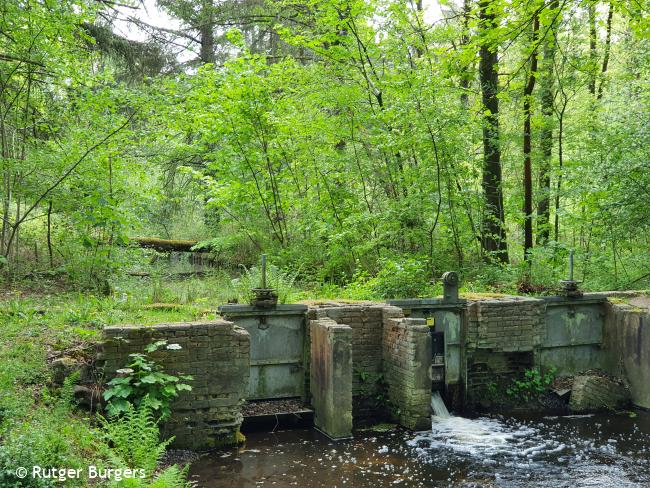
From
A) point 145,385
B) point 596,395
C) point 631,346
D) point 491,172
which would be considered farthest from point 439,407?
point 491,172

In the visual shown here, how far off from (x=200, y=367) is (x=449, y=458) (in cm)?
338

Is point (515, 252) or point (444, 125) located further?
point (515, 252)

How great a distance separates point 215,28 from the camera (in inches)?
692

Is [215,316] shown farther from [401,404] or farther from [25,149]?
[25,149]

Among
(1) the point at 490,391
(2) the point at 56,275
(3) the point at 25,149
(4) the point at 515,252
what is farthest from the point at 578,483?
(3) the point at 25,149

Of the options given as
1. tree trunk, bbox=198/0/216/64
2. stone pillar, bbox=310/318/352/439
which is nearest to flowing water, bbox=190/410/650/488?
stone pillar, bbox=310/318/352/439

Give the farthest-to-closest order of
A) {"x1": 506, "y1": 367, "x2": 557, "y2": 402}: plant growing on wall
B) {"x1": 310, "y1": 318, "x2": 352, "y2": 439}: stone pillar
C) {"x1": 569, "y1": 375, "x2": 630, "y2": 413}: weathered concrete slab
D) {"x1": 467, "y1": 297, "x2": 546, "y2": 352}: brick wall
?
{"x1": 506, "y1": 367, "x2": 557, "y2": 402}: plant growing on wall < {"x1": 467, "y1": 297, "x2": 546, "y2": 352}: brick wall < {"x1": 569, "y1": 375, "x2": 630, "y2": 413}: weathered concrete slab < {"x1": 310, "y1": 318, "x2": 352, "y2": 439}: stone pillar

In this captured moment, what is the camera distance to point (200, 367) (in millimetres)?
7266

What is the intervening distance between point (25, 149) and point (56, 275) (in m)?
2.63

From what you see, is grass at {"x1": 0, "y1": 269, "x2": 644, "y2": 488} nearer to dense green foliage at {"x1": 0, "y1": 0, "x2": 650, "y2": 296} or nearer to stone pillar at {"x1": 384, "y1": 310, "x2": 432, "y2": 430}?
dense green foliage at {"x1": 0, "y1": 0, "x2": 650, "y2": 296}

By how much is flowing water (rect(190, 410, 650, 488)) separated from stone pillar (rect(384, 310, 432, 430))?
0.28 m

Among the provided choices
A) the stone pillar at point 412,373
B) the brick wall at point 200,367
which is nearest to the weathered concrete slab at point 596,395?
the stone pillar at point 412,373

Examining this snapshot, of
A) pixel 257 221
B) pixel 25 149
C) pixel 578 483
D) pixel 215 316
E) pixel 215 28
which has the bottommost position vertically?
pixel 578 483

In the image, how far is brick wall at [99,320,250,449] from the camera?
22.9 ft
